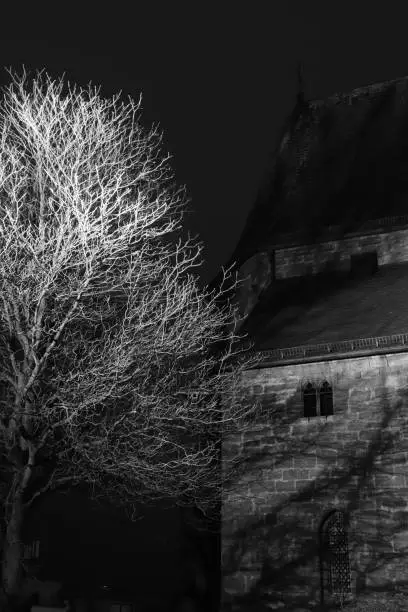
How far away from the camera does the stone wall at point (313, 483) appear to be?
60.3 feet

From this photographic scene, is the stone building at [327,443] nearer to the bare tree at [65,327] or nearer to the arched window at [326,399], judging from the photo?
the arched window at [326,399]

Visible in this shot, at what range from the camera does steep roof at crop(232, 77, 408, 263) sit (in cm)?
2541

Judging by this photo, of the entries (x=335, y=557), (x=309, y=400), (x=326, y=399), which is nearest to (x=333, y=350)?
(x=326, y=399)

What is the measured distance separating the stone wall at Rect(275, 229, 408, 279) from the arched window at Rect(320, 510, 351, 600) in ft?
25.9

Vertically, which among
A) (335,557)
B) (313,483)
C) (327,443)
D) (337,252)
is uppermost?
(337,252)

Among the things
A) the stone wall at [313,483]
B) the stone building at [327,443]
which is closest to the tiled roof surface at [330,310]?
the stone building at [327,443]

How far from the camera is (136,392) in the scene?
14.7 metres

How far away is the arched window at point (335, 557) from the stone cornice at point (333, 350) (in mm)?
3590

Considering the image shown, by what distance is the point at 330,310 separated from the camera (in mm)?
21500

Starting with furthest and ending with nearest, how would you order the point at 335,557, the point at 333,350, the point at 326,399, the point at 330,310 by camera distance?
1. the point at 330,310
2. the point at 326,399
3. the point at 333,350
4. the point at 335,557

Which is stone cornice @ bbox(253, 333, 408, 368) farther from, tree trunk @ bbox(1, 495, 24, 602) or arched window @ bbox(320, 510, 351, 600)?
tree trunk @ bbox(1, 495, 24, 602)

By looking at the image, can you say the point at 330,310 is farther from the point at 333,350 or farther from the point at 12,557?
the point at 12,557

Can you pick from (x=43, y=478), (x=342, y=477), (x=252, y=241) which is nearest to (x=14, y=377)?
(x=43, y=478)

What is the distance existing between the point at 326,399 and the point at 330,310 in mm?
2664
